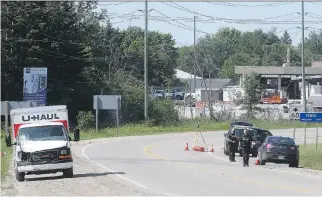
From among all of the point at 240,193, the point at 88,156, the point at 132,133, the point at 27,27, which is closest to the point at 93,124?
the point at 132,133

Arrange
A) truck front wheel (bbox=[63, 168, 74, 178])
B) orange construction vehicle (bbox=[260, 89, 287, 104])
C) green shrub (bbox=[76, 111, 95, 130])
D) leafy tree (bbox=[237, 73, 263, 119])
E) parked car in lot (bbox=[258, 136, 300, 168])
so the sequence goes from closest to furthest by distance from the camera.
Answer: truck front wheel (bbox=[63, 168, 74, 178]) → parked car in lot (bbox=[258, 136, 300, 168]) → green shrub (bbox=[76, 111, 95, 130]) → leafy tree (bbox=[237, 73, 263, 119]) → orange construction vehicle (bbox=[260, 89, 287, 104])

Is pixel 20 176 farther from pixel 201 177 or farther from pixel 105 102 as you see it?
pixel 105 102

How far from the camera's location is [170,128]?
72438mm

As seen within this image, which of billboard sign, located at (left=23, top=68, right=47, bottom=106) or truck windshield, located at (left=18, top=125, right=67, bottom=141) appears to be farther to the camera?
billboard sign, located at (left=23, top=68, right=47, bottom=106)

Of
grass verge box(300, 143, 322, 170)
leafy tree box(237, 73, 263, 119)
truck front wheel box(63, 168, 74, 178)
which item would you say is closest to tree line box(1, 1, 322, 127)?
leafy tree box(237, 73, 263, 119)

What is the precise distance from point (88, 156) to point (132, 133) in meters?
28.9

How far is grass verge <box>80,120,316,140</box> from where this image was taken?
64.9 metres

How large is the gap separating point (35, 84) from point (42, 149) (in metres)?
25.7

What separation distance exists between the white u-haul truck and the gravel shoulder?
449mm

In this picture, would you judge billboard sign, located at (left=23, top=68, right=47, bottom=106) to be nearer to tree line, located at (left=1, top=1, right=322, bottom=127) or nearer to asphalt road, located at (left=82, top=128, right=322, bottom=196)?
asphalt road, located at (left=82, top=128, right=322, bottom=196)

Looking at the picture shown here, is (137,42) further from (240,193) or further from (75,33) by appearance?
(240,193)

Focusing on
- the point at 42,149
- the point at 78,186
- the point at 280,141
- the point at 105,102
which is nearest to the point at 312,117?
the point at 280,141

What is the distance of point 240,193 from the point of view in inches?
746

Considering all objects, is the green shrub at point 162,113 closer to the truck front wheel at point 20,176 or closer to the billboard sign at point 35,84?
the billboard sign at point 35,84
